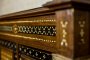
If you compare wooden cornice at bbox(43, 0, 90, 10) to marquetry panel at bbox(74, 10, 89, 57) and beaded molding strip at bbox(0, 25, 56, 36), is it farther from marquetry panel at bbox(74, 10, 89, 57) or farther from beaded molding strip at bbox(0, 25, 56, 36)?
beaded molding strip at bbox(0, 25, 56, 36)

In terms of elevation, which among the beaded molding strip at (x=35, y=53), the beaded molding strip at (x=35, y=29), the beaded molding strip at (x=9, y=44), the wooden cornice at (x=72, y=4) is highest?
the wooden cornice at (x=72, y=4)

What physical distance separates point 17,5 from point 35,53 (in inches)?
34.9

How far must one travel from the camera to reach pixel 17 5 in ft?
5.93

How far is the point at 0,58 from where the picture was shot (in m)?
1.87

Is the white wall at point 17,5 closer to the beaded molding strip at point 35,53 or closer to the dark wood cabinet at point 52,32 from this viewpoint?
the dark wood cabinet at point 52,32

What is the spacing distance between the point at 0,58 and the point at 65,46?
135 centimetres

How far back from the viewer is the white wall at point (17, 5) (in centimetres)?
140

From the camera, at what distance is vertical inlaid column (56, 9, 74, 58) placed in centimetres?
67

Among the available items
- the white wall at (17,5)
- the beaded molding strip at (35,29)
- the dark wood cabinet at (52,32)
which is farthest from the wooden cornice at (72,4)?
the white wall at (17,5)

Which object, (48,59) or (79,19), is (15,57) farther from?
(79,19)

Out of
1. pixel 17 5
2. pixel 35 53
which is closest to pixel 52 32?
pixel 35 53

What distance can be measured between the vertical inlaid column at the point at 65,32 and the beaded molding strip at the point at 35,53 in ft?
0.69

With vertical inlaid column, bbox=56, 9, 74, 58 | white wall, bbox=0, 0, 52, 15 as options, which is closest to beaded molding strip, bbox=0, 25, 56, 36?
vertical inlaid column, bbox=56, 9, 74, 58

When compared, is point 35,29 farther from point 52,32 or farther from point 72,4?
point 72,4
